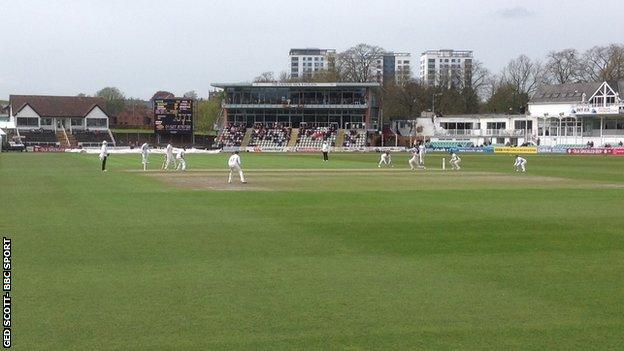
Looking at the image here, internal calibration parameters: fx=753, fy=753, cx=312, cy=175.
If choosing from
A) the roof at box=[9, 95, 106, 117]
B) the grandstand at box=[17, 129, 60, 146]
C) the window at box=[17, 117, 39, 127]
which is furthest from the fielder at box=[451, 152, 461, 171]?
the window at box=[17, 117, 39, 127]

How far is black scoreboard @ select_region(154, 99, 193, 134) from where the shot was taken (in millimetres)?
83750

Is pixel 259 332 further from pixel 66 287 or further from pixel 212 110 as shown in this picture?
pixel 212 110

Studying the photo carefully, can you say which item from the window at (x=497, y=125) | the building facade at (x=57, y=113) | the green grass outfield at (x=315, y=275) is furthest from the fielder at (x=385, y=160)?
the building facade at (x=57, y=113)

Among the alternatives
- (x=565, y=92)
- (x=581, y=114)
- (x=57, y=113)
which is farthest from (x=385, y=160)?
(x=57, y=113)

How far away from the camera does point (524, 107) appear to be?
112562 mm

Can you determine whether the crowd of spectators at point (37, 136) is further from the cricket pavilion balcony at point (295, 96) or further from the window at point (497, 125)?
the window at point (497, 125)

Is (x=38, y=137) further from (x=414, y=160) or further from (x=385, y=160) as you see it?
(x=414, y=160)

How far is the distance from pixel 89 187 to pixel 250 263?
1571 cm

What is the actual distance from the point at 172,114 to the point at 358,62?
Answer: 4927 centimetres

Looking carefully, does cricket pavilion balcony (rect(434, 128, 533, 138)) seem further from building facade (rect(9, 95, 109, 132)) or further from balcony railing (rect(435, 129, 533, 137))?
building facade (rect(9, 95, 109, 132))

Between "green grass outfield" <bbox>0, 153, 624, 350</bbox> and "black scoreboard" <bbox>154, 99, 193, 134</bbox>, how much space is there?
65717 mm

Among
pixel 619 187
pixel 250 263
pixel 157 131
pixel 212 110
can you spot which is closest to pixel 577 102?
pixel 157 131

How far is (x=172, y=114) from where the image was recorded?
8400cm

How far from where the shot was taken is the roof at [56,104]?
107581 mm
